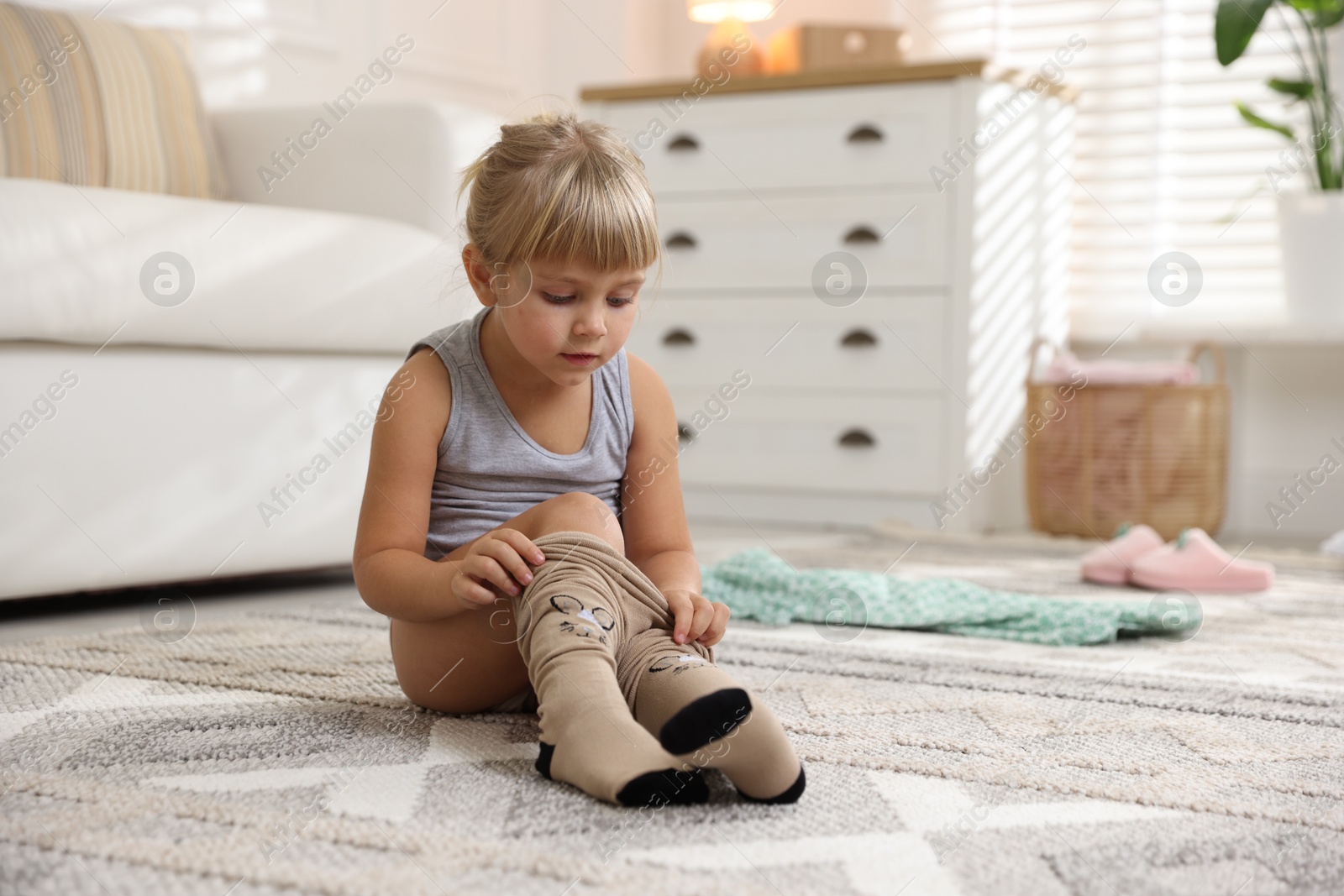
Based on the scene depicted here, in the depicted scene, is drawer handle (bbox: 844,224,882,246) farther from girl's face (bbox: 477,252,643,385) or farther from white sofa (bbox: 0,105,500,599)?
girl's face (bbox: 477,252,643,385)

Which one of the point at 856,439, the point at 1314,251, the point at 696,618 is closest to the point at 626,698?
the point at 696,618

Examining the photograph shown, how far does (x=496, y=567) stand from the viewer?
0.77m

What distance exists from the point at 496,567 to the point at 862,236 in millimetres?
1629

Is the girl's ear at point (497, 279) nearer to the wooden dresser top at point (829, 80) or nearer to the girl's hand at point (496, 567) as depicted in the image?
the girl's hand at point (496, 567)

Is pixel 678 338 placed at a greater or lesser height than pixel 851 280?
lesser

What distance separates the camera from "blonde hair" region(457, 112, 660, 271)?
81 centimetres

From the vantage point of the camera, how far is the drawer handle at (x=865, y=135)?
224cm

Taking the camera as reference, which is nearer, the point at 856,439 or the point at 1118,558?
the point at 1118,558

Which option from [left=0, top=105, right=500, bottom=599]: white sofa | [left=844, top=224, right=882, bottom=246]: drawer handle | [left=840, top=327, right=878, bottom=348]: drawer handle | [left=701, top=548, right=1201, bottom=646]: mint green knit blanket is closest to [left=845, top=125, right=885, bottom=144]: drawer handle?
[left=844, top=224, right=882, bottom=246]: drawer handle

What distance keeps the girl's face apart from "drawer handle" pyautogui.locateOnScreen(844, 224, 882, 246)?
58.4 inches

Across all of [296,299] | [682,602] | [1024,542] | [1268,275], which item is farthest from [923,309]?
[682,602]

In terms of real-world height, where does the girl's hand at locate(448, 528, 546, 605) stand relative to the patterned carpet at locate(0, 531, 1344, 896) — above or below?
above

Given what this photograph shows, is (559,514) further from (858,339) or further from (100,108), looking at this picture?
(858,339)

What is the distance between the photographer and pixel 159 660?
3.53 feet
